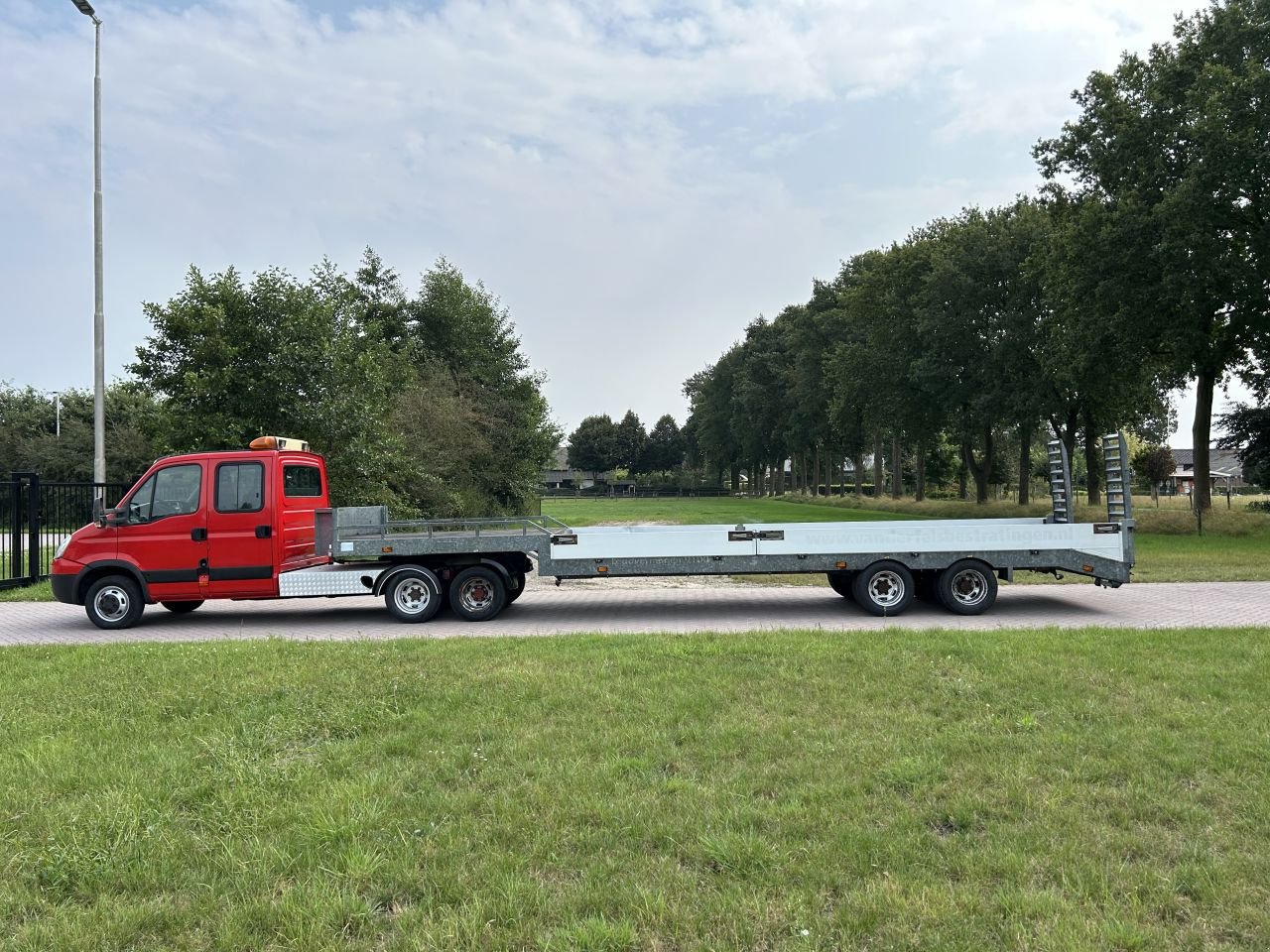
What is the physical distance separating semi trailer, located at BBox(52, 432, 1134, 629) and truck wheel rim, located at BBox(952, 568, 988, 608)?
0.06 feet

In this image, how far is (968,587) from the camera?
1072 centimetres

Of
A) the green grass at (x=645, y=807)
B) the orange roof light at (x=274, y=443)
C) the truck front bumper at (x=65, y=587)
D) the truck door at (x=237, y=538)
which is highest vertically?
the orange roof light at (x=274, y=443)

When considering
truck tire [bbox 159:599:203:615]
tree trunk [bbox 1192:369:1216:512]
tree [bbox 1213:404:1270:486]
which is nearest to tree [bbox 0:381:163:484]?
truck tire [bbox 159:599:203:615]

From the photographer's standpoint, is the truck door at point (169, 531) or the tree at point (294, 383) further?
the tree at point (294, 383)

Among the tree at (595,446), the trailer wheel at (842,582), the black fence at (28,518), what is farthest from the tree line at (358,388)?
the tree at (595,446)

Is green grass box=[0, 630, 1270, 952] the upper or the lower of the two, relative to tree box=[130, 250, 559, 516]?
lower

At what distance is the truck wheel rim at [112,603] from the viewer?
34.3ft

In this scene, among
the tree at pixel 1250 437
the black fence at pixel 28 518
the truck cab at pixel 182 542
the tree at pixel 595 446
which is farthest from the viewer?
the tree at pixel 595 446

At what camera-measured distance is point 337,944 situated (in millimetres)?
2891

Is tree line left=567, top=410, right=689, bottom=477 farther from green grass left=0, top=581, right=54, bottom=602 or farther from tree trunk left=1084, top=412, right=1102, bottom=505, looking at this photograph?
green grass left=0, top=581, right=54, bottom=602

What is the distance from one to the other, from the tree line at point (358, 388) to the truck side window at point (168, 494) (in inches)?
289

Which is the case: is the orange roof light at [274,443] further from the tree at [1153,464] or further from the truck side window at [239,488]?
A: the tree at [1153,464]

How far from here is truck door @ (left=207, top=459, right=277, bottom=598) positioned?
10.4m

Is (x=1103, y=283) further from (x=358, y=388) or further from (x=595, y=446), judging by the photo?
(x=595, y=446)
